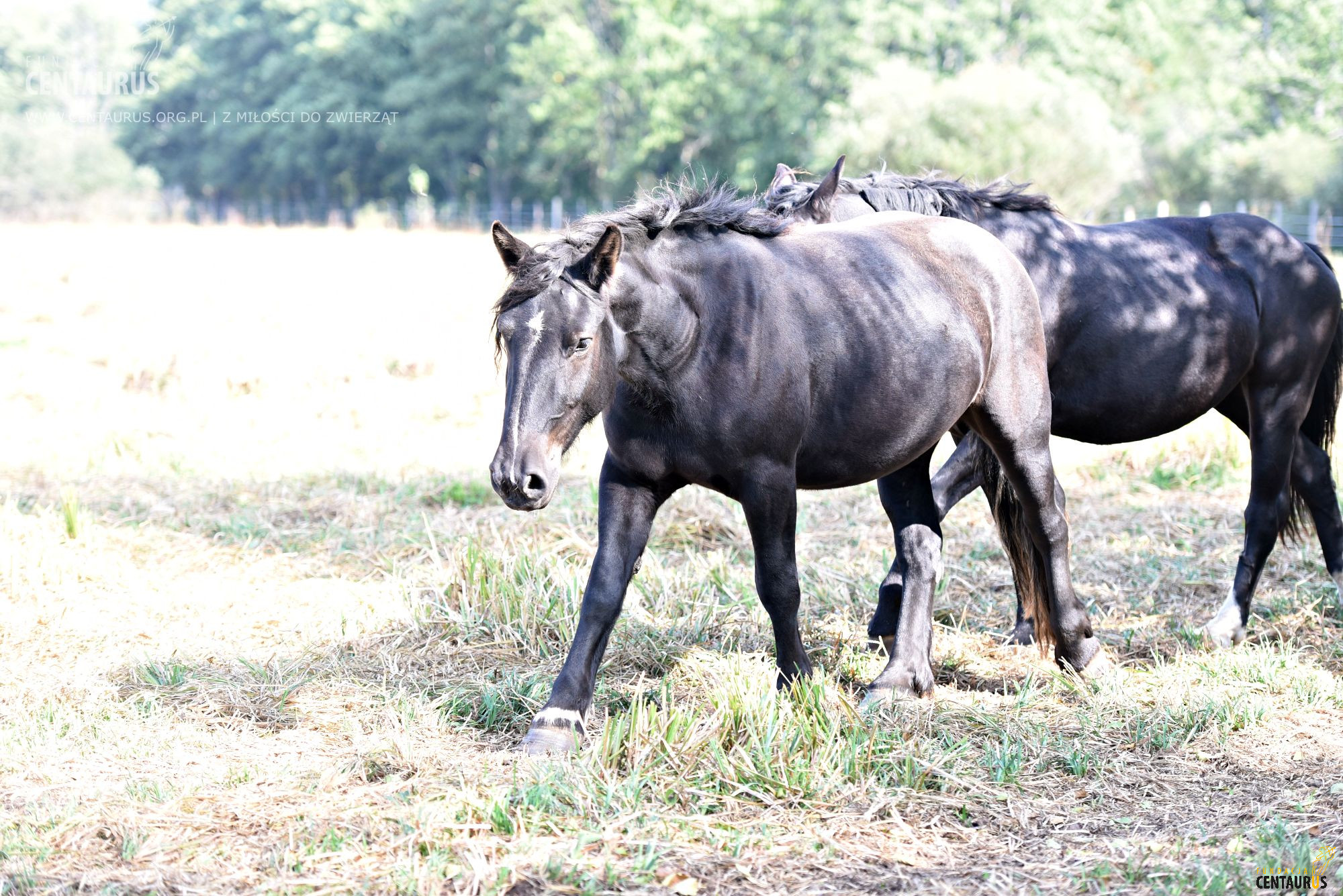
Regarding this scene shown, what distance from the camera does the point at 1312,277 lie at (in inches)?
241

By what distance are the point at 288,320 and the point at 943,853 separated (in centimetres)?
1319

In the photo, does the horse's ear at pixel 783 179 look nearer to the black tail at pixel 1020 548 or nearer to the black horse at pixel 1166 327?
the black horse at pixel 1166 327

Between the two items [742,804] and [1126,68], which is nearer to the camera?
[742,804]

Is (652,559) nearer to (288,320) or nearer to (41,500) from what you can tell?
(41,500)

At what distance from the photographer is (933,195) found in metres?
5.71

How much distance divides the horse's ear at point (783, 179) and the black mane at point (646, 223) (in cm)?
89

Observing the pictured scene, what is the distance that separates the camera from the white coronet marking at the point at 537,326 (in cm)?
371

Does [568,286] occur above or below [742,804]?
above

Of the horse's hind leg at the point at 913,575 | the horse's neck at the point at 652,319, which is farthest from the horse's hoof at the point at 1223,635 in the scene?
the horse's neck at the point at 652,319

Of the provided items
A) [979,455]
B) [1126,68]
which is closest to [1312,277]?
[979,455]

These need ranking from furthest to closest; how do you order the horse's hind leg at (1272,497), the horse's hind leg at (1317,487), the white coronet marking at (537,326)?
the horse's hind leg at (1317,487) → the horse's hind leg at (1272,497) → the white coronet marking at (537,326)

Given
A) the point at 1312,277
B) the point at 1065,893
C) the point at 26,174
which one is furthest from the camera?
the point at 26,174

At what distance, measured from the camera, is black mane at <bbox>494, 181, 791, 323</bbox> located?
148 inches

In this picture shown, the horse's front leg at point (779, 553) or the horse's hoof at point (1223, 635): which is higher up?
the horse's front leg at point (779, 553)
